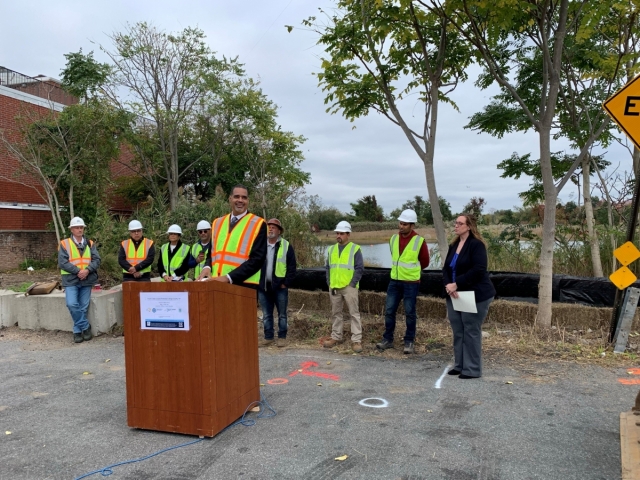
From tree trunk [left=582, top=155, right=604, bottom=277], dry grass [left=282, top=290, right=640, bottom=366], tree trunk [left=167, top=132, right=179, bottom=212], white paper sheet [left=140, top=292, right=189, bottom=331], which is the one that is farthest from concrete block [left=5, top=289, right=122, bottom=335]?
tree trunk [left=167, top=132, right=179, bottom=212]

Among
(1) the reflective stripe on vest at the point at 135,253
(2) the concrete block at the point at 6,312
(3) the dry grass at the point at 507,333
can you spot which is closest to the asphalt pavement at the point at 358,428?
(3) the dry grass at the point at 507,333

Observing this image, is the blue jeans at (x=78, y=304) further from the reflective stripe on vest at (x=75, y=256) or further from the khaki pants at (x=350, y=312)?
the khaki pants at (x=350, y=312)

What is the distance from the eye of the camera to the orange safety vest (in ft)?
15.5

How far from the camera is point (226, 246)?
4.76m

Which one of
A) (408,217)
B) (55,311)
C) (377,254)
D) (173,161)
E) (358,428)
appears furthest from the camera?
(173,161)

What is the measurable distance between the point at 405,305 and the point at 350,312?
0.88 m

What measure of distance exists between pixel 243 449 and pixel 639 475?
259 cm

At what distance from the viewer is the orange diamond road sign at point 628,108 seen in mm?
4613

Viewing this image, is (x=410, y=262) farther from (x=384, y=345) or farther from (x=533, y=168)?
(x=533, y=168)

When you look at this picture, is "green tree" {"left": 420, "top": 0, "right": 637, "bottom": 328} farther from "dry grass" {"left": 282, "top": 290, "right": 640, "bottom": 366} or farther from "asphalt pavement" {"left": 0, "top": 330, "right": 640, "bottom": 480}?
"asphalt pavement" {"left": 0, "top": 330, "right": 640, "bottom": 480}

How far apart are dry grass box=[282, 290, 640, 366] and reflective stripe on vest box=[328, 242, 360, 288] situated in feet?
3.03

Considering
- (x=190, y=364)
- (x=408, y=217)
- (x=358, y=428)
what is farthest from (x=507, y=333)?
(x=190, y=364)

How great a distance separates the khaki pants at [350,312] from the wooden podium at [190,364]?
10.2 ft

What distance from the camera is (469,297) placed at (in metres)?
Result: 5.67
